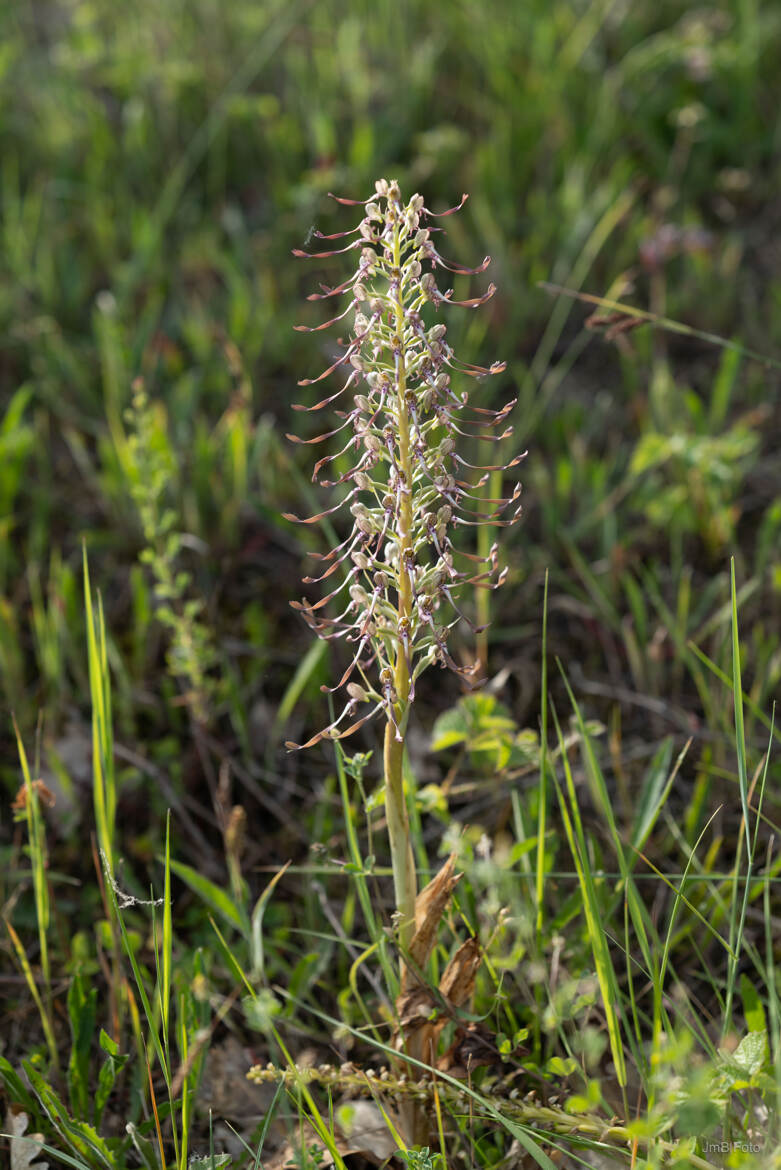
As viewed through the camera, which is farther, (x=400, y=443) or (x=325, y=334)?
(x=325, y=334)

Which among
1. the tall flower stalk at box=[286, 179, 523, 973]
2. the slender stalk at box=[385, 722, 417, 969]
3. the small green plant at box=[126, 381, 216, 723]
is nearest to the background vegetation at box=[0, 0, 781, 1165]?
the small green plant at box=[126, 381, 216, 723]

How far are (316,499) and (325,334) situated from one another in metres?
0.89

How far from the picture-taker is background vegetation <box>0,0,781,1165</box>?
1.89m

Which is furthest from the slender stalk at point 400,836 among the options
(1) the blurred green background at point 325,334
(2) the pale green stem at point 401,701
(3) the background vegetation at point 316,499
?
(1) the blurred green background at point 325,334

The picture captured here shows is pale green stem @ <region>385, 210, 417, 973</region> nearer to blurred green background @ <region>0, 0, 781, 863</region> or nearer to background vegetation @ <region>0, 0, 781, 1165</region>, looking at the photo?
background vegetation @ <region>0, 0, 781, 1165</region>

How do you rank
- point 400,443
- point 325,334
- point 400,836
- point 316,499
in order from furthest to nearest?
point 325,334
point 316,499
point 400,836
point 400,443

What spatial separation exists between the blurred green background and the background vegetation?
2cm

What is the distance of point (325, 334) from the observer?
3674 mm

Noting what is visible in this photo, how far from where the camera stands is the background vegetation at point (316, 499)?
1.89 m

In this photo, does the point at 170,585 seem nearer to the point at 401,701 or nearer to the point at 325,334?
the point at 401,701

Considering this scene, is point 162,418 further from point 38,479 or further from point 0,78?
point 0,78

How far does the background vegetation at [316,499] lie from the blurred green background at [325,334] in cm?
2

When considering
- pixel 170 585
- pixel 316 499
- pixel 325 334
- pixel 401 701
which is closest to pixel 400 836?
pixel 401 701

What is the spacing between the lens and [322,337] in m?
3.63
